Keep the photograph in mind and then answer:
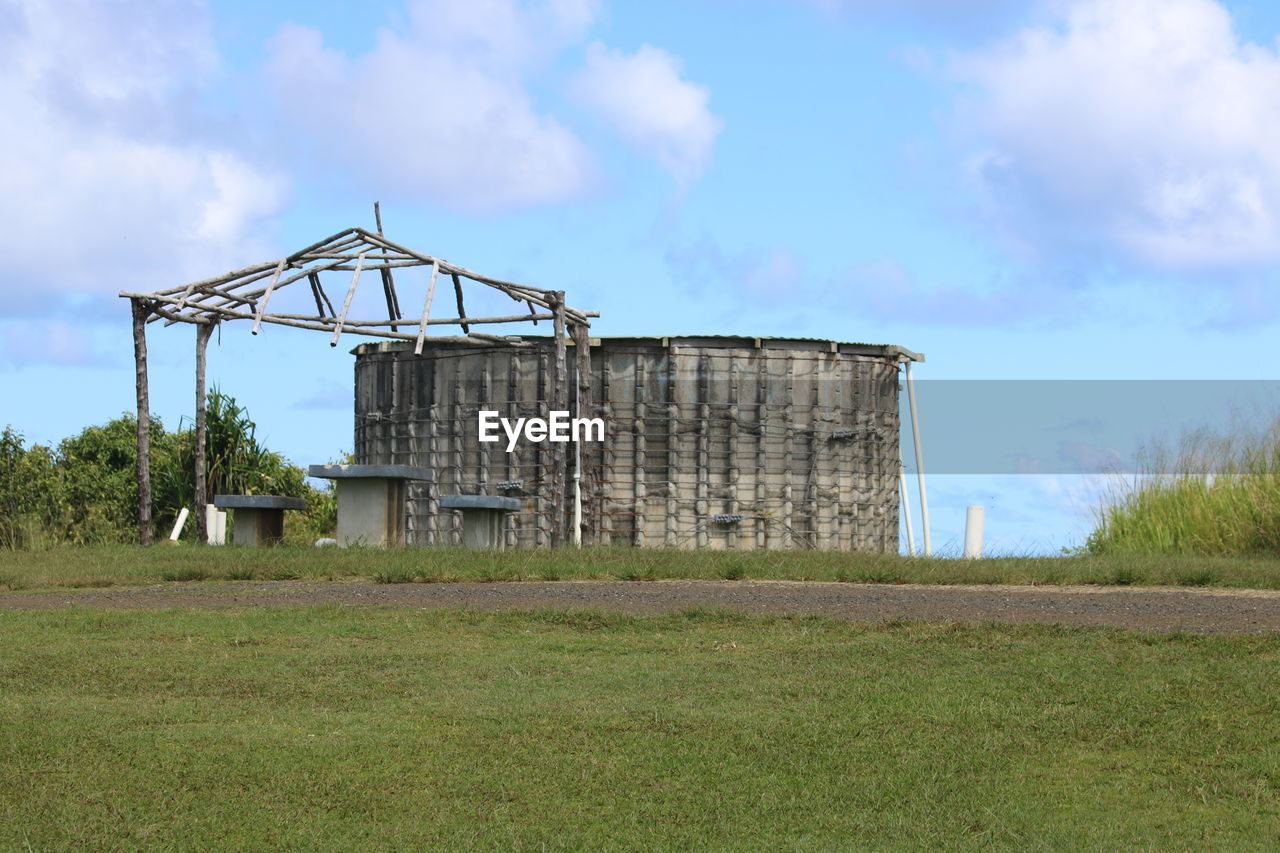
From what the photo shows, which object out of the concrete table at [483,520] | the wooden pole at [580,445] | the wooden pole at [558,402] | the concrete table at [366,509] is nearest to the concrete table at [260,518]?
the concrete table at [366,509]

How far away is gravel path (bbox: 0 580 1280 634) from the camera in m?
10.9

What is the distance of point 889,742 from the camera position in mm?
6730

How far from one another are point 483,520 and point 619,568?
15.3 feet

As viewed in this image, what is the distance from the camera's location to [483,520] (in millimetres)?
18984

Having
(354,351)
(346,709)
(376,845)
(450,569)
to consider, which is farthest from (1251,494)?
(354,351)

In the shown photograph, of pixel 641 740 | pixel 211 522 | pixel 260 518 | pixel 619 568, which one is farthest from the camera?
pixel 211 522

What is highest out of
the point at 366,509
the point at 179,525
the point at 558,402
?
the point at 558,402

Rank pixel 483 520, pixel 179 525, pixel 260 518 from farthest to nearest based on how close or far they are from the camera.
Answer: pixel 179 525 → pixel 260 518 → pixel 483 520

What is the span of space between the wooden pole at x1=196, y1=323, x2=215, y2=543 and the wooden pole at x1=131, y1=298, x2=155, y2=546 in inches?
32.7

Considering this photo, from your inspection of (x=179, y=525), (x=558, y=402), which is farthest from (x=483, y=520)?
(x=179, y=525)

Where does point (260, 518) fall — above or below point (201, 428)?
below

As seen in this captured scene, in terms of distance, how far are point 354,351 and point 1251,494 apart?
16652 mm

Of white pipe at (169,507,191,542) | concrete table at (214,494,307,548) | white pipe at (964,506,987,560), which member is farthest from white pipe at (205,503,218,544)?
white pipe at (964,506,987,560)

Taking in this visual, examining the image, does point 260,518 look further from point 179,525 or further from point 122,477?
point 122,477
